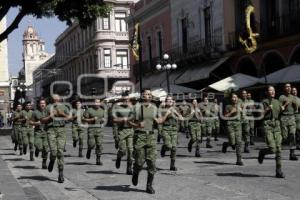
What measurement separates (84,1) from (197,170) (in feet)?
15.5

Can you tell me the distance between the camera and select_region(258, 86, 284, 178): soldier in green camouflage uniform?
11156mm

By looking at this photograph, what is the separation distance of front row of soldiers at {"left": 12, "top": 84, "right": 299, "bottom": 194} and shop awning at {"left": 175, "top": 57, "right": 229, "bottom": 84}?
1207cm

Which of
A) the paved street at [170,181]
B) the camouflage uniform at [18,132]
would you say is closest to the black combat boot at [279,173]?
the paved street at [170,181]

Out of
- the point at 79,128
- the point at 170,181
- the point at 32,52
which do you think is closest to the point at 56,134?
the point at 170,181

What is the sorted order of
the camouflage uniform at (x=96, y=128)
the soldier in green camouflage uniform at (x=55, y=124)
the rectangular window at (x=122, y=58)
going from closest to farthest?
the soldier in green camouflage uniform at (x=55, y=124) → the camouflage uniform at (x=96, y=128) → the rectangular window at (x=122, y=58)

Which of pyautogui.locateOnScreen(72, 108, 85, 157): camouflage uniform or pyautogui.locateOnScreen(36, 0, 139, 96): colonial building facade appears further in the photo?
pyautogui.locateOnScreen(36, 0, 139, 96): colonial building facade

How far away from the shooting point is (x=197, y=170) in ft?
42.7

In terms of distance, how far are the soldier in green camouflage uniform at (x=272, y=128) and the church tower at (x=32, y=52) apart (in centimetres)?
12521

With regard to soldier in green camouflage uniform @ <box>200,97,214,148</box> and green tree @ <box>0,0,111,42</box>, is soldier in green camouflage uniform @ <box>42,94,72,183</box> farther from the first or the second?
soldier in green camouflage uniform @ <box>200,97,214,148</box>

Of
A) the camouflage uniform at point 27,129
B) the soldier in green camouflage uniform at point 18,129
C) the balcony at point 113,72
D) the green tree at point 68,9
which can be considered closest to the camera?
the green tree at point 68,9

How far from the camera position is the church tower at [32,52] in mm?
136875

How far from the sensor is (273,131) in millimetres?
11398

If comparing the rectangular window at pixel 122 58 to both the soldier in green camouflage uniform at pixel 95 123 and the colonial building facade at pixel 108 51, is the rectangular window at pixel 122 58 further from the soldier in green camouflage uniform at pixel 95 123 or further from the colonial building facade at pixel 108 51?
the soldier in green camouflage uniform at pixel 95 123

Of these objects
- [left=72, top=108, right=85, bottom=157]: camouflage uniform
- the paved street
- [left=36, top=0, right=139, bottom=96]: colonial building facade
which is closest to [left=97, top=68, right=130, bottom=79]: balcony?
[left=36, top=0, right=139, bottom=96]: colonial building facade
